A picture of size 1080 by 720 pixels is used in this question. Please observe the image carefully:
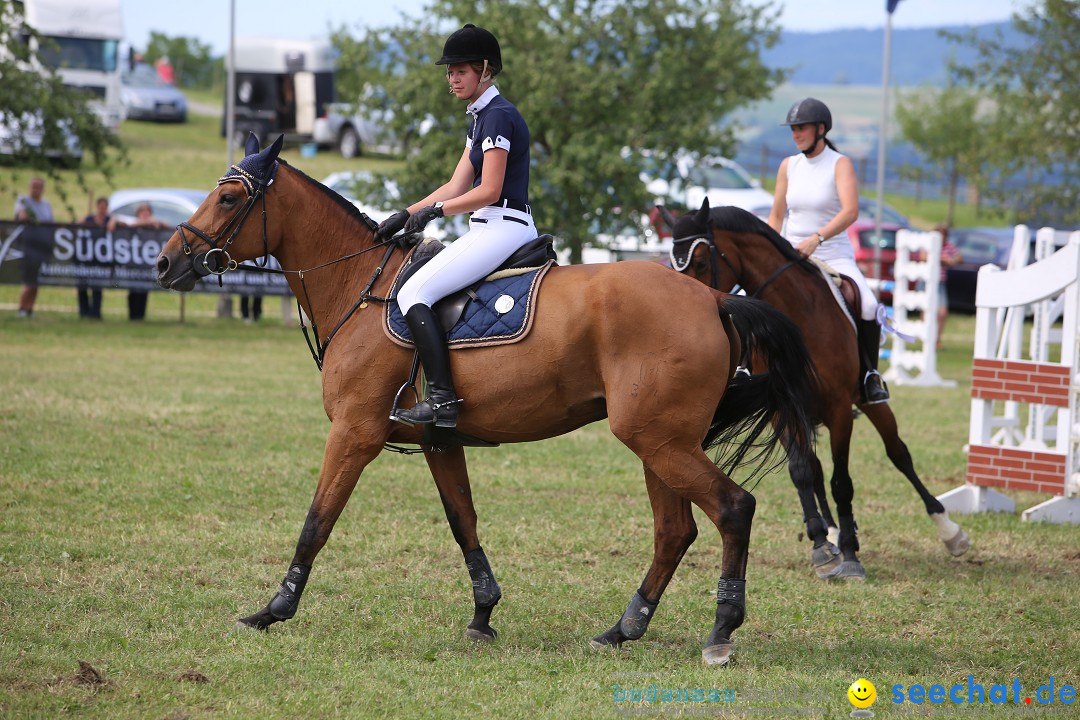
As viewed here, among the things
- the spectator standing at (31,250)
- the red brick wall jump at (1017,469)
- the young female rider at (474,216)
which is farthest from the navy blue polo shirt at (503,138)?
the spectator standing at (31,250)

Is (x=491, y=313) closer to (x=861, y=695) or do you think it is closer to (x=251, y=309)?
(x=861, y=695)

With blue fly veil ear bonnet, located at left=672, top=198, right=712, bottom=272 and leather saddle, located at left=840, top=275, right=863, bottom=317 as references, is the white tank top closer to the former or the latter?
leather saddle, located at left=840, top=275, right=863, bottom=317

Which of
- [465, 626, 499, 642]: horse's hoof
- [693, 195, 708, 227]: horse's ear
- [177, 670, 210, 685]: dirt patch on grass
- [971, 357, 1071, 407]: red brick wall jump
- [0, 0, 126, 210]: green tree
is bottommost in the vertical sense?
[465, 626, 499, 642]: horse's hoof

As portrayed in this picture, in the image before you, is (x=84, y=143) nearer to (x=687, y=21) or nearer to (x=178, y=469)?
(x=687, y=21)

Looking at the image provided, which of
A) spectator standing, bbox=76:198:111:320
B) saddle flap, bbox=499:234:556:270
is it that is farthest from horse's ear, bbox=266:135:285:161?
spectator standing, bbox=76:198:111:320

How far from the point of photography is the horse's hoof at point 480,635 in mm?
5711

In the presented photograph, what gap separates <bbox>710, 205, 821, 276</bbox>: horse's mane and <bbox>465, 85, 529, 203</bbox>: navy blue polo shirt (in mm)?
1906

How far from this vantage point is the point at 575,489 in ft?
31.0

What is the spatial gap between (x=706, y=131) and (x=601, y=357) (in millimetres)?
15387

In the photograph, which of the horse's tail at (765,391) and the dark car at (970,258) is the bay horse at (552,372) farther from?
the dark car at (970,258)

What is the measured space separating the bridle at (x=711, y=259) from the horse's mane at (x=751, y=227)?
78 mm

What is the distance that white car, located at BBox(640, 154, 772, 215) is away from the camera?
20.5 meters

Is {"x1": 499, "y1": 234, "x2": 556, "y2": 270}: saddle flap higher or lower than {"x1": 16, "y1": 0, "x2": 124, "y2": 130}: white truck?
lower

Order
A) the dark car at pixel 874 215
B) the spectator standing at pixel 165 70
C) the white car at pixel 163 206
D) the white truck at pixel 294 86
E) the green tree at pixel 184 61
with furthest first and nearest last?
the green tree at pixel 184 61
the spectator standing at pixel 165 70
the white truck at pixel 294 86
the dark car at pixel 874 215
the white car at pixel 163 206
